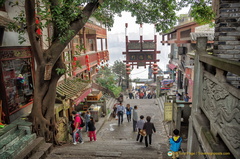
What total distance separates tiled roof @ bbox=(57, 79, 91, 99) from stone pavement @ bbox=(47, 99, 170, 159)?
263 centimetres

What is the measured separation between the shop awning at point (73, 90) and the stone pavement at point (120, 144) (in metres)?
2.43

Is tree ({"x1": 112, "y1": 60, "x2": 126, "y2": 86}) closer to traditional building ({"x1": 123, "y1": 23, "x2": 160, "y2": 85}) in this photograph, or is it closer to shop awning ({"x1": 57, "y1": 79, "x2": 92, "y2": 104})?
traditional building ({"x1": 123, "y1": 23, "x2": 160, "y2": 85})

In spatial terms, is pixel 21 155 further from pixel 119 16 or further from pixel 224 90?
pixel 119 16

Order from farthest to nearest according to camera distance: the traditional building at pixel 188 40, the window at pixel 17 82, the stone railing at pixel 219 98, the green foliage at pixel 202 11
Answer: the traditional building at pixel 188 40, the green foliage at pixel 202 11, the window at pixel 17 82, the stone railing at pixel 219 98

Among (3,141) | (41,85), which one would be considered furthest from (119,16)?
(3,141)

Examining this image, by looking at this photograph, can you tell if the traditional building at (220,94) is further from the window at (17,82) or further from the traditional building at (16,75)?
the window at (17,82)

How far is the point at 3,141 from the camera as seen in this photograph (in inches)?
213

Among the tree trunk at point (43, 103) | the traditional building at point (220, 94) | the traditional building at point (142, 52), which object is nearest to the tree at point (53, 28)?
the tree trunk at point (43, 103)

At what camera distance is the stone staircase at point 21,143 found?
507cm

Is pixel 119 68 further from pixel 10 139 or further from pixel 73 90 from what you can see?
pixel 10 139

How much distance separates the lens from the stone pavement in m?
6.29

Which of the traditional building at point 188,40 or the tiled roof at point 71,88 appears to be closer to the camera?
the tiled roof at point 71,88

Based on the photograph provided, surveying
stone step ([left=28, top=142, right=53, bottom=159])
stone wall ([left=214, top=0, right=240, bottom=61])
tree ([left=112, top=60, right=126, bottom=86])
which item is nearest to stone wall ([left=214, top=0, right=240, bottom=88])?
stone wall ([left=214, top=0, right=240, bottom=61])

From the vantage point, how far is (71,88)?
418 inches
